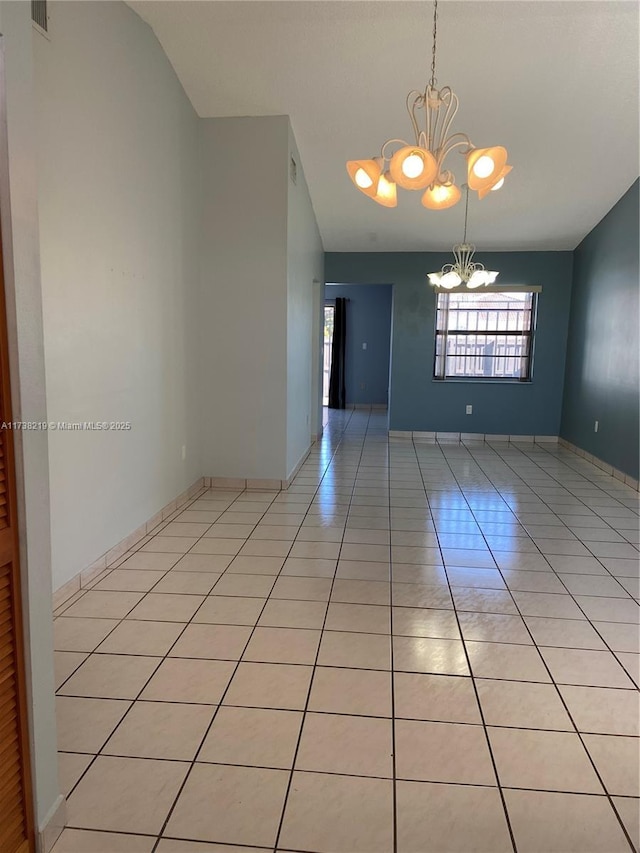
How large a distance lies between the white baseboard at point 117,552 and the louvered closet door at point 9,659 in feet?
4.75

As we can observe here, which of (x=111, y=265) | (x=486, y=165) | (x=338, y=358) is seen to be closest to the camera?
(x=486, y=165)

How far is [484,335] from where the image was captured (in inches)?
307

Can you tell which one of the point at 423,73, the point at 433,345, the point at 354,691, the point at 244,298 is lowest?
the point at 354,691

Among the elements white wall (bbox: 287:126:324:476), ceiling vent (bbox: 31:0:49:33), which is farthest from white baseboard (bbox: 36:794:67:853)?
white wall (bbox: 287:126:324:476)

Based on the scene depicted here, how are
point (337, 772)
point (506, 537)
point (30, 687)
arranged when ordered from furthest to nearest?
1. point (506, 537)
2. point (337, 772)
3. point (30, 687)

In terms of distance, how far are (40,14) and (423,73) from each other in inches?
103

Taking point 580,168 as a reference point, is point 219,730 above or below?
below

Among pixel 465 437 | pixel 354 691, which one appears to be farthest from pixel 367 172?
pixel 465 437

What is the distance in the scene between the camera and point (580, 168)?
5316mm

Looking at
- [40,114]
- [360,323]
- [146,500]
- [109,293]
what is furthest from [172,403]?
[360,323]

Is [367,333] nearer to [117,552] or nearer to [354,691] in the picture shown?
[117,552]

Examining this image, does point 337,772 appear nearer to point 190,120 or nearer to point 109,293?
point 109,293

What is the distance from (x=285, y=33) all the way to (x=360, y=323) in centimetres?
766

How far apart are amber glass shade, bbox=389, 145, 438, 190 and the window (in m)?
5.31
